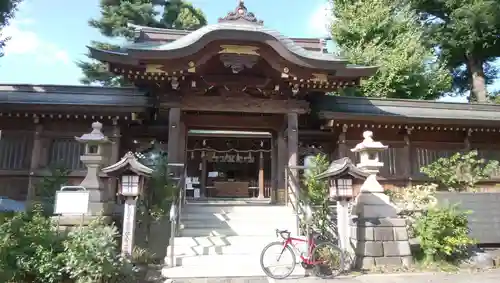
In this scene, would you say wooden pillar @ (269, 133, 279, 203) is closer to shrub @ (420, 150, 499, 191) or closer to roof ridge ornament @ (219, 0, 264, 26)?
roof ridge ornament @ (219, 0, 264, 26)

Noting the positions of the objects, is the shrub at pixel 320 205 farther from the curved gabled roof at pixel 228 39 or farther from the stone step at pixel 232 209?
the curved gabled roof at pixel 228 39

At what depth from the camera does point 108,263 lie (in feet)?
17.7

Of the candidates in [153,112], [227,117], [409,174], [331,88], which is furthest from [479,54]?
[153,112]

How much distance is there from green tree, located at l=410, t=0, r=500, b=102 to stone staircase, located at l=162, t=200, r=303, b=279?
1826 cm

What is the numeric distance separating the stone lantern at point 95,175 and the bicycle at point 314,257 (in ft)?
11.7

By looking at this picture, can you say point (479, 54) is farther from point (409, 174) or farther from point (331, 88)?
point (331, 88)

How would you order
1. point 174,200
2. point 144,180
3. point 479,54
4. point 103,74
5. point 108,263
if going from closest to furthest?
1. point 108,263
2. point 144,180
3. point 174,200
4. point 479,54
5. point 103,74

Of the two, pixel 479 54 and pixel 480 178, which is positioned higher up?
pixel 479 54

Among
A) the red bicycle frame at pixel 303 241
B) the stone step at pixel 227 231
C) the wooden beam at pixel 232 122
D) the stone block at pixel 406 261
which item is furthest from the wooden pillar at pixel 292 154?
the stone block at pixel 406 261

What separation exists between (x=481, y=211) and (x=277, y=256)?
571 cm

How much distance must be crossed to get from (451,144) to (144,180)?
10359 mm

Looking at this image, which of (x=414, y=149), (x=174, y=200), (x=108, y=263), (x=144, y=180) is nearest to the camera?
(x=108, y=263)

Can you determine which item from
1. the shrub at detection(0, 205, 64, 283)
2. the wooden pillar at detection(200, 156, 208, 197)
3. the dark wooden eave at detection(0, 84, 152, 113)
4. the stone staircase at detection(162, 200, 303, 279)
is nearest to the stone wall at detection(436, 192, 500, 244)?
the stone staircase at detection(162, 200, 303, 279)

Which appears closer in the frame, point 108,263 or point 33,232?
point 108,263
